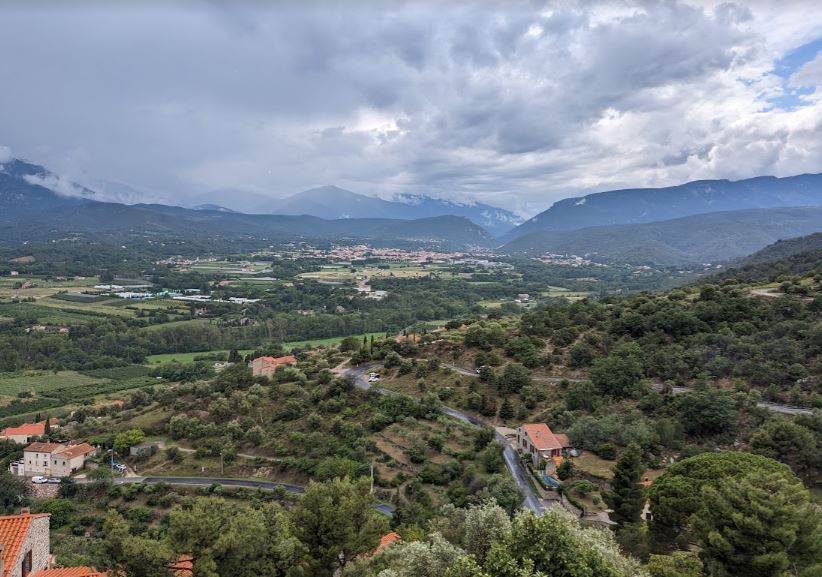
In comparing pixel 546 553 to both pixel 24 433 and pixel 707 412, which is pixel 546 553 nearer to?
pixel 707 412

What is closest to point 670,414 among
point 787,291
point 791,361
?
point 791,361

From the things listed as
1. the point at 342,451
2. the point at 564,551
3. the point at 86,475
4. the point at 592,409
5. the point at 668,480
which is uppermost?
the point at 564,551

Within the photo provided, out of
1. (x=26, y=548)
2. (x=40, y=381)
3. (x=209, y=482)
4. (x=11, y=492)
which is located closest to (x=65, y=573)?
(x=26, y=548)

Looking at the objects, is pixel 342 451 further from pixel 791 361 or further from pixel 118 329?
pixel 118 329

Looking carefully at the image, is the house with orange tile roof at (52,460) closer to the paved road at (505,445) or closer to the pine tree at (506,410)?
the paved road at (505,445)

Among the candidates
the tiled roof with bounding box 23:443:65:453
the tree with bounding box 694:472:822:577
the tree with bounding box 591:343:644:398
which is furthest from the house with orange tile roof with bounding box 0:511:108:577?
the tree with bounding box 591:343:644:398

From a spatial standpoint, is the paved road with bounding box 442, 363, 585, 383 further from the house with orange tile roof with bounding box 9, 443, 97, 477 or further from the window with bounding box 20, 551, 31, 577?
the window with bounding box 20, 551, 31, 577
